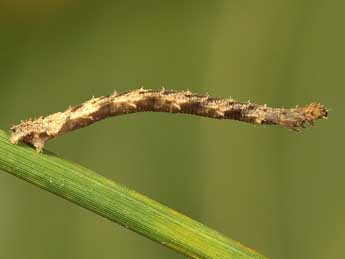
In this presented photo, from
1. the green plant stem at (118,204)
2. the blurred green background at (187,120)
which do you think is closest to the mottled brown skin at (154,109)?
the green plant stem at (118,204)

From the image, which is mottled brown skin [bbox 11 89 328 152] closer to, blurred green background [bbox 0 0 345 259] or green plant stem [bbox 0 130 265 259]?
green plant stem [bbox 0 130 265 259]

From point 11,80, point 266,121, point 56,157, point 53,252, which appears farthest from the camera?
point 11,80

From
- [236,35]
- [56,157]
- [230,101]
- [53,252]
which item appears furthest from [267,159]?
[56,157]

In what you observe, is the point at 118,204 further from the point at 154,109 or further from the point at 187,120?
the point at 187,120

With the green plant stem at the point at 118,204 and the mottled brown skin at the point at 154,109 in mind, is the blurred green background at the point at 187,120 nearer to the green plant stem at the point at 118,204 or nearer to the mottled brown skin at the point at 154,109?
the mottled brown skin at the point at 154,109

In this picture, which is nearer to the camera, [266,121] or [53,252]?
[266,121]

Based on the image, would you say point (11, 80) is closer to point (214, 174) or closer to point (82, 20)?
point (82, 20)

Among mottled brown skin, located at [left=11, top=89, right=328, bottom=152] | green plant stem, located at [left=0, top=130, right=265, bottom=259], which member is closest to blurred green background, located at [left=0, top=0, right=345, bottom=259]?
mottled brown skin, located at [left=11, top=89, right=328, bottom=152]
